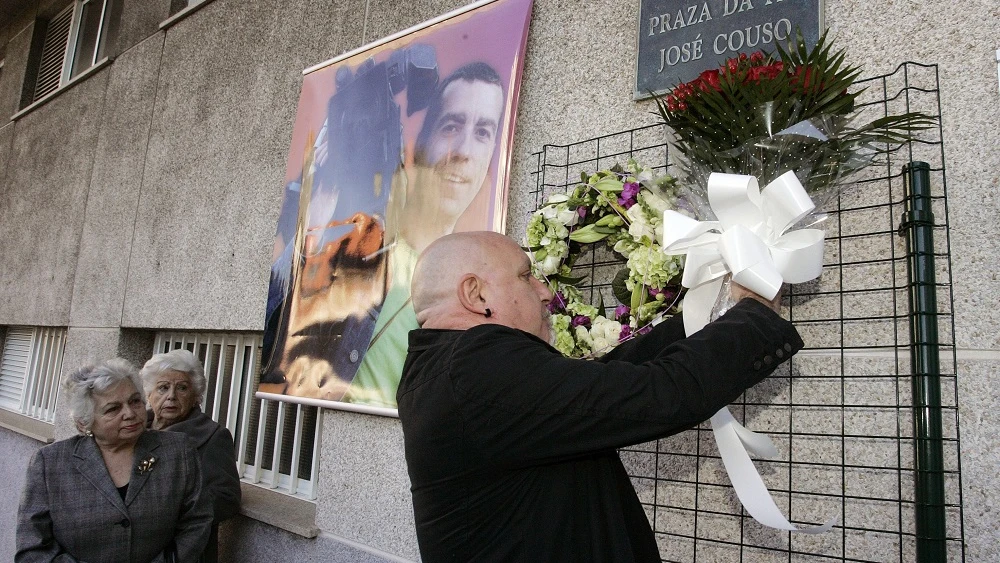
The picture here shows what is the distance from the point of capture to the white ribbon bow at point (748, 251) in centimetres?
121

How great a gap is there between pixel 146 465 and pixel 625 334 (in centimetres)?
212

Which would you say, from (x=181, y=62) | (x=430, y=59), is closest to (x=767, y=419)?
(x=430, y=59)

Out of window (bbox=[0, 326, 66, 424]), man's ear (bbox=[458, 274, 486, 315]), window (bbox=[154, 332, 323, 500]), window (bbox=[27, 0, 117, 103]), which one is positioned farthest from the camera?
window (bbox=[27, 0, 117, 103])

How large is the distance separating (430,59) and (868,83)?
174cm

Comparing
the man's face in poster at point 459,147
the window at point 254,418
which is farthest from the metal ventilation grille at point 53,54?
the man's face in poster at point 459,147

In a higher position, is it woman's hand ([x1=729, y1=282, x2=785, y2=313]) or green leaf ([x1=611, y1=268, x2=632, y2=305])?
green leaf ([x1=611, y1=268, x2=632, y2=305])

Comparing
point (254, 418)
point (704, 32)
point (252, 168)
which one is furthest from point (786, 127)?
point (254, 418)

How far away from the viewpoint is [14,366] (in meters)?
7.15

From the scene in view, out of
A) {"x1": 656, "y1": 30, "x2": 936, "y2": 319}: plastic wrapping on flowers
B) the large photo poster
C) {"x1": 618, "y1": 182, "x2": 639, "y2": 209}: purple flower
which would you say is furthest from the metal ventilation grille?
{"x1": 656, "y1": 30, "x2": 936, "y2": 319}: plastic wrapping on flowers

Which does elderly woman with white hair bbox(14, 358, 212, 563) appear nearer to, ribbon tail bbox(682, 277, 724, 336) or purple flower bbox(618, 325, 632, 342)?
purple flower bbox(618, 325, 632, 342)

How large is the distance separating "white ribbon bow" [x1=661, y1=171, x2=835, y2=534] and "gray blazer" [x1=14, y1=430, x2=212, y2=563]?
2.29 meters

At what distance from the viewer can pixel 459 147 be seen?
107 inches

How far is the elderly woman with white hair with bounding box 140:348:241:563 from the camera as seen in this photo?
3324 millimetres

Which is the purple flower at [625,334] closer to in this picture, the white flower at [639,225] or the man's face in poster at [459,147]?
the white flower at [639,225]
